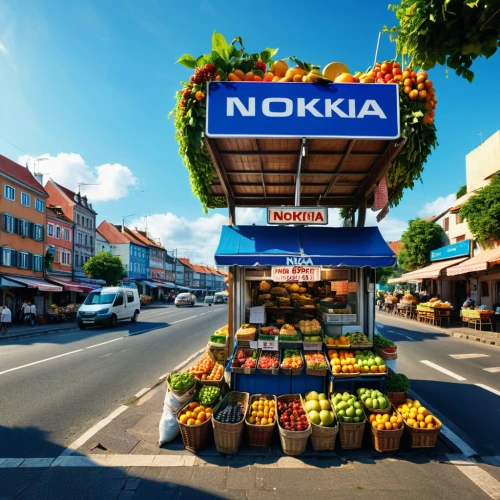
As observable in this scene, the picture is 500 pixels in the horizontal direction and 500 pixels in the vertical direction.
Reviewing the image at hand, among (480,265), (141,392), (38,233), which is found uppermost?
(38,233)

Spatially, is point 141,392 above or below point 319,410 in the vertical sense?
below

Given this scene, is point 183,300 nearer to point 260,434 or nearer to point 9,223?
point 9,223

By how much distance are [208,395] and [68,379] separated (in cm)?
566

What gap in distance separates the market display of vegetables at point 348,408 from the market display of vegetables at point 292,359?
2.61 feet

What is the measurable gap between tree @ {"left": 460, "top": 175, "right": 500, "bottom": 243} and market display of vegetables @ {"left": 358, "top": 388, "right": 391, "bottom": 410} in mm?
19489

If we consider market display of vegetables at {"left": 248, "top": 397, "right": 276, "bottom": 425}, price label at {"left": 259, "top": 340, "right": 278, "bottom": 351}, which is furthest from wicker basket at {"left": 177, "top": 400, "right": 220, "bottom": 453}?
price label at {"left": 259, "top": 340, "right": 278, "bottom": 351}

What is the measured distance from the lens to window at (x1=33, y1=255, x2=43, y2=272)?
33.0m

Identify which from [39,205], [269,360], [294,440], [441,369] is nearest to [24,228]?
[39,205]

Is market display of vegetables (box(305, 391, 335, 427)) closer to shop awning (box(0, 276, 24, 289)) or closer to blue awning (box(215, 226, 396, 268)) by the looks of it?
blue awning (box(215, 226, 396, 268))

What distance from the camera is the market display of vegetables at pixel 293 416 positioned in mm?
5449

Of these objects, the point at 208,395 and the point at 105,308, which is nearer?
the point at 208,395

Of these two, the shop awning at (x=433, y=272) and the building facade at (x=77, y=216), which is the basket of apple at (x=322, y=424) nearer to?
the shop awning at (x=433, y=272)

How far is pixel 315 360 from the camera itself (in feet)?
21.8

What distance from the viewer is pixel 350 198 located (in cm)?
895
